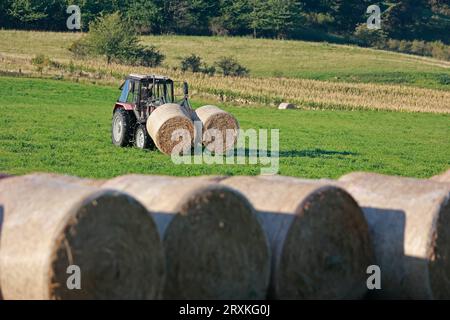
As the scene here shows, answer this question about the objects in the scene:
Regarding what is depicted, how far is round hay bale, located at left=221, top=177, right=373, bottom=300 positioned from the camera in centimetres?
945

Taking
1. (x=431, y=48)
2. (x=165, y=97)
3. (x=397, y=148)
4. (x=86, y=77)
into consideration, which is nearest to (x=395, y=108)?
(x=86, y=77)

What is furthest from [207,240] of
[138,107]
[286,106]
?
[286,106]

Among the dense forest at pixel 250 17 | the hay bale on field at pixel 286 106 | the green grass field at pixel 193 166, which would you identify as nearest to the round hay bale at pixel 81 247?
the green grass field at pixel 193 166

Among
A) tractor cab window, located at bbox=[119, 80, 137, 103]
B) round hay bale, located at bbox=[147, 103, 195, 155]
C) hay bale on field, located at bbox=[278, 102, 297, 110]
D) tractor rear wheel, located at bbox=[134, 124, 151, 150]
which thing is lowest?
hay bale on field, located at bbox=[278, 102, 297, 110]

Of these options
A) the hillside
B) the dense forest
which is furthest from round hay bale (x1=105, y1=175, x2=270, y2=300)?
the dense forest

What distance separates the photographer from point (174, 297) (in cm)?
883

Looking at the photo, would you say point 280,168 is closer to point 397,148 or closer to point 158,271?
point 397,148

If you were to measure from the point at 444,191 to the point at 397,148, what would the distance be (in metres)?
19.4

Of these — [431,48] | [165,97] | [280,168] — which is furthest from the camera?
[431,48]

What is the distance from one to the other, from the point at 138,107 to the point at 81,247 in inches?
654

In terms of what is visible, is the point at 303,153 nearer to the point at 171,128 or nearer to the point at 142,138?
the point at 142,138

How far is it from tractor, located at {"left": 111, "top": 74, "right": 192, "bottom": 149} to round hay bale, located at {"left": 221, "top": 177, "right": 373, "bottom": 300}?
47.5 ft

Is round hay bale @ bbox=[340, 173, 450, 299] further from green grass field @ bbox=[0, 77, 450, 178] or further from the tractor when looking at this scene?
the tractor
